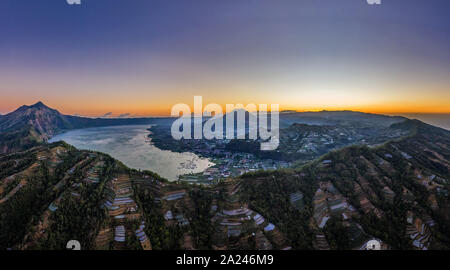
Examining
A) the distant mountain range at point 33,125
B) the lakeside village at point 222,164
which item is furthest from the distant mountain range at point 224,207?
the distant mountain range at point 33,125

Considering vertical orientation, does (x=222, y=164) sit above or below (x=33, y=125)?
below

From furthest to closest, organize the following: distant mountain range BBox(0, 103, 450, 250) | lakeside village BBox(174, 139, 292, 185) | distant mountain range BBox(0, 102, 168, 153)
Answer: distant mountain range BBox(0, 102, 168, 153) < lakeside village BBox(174, 139, 292, 185) < distant mountain range BBox(0, 103, 450, 250)

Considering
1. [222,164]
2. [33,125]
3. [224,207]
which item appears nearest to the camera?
[224,207]

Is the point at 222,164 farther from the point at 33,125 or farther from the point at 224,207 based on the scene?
the point at 33,125

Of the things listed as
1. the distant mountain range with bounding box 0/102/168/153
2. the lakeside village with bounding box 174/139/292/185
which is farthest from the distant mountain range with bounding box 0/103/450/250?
the distant mountain range with bounding box 0/102/168/153

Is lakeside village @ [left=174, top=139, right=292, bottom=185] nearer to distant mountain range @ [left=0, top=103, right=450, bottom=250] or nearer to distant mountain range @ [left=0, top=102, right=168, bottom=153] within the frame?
distant mountain range @ [left=0, top=103, right=450, bottom=250]

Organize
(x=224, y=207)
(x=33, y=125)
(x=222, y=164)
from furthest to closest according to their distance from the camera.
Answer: (x=33, y=125) < (x=222, y=164) < (x=224, y=207)

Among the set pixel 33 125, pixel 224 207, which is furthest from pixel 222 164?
pixel 33 125

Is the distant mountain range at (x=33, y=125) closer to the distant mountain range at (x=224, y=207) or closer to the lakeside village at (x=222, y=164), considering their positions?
the distant mountain range at (x=224, y=207)
